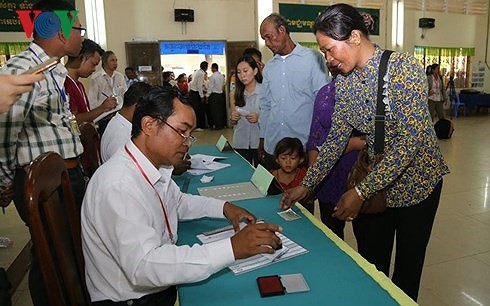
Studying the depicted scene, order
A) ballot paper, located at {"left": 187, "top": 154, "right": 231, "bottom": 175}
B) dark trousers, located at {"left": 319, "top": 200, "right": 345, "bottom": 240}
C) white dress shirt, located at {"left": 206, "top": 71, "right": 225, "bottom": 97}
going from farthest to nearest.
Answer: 1. white dress shirt, located at {"left": 206, "top": 71, "right": 225, "bottom": 97}
2. ballot paper, located at {"left": 187, "top": 154, "right": 231, "bottom": 175}
3. dark trousers, located at {"left": 319, "top": 200, "right": 345, "bottom": 240}

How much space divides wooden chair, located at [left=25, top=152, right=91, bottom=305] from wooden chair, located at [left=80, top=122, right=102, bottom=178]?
4.17 ft

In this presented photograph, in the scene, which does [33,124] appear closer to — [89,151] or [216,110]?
[89,151]

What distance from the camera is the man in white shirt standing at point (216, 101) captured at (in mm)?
8896

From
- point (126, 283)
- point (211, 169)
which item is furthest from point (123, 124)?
point (126, 283)

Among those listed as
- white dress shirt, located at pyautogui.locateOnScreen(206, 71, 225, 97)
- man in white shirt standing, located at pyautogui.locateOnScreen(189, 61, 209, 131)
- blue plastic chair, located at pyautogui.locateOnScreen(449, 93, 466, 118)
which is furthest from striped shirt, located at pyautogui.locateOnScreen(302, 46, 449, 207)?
blue plastic chair, located at pyautogui.locateOnScreen(449, 93, 466, 118)

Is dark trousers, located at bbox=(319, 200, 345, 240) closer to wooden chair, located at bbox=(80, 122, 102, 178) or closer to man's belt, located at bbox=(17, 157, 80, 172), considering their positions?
man's belt, located at bbox=(17, 157, 80, 172)

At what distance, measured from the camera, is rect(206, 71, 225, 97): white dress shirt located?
8859mm

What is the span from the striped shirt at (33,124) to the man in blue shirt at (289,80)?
1303 millimetres

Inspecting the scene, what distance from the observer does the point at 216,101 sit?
9.05m

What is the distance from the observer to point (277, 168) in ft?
8.59

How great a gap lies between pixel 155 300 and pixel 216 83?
7.97 meters

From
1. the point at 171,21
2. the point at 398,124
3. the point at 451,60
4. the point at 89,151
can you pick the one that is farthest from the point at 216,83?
the point at 398,124

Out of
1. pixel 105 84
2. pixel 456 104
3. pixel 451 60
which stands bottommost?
pixel 456 104

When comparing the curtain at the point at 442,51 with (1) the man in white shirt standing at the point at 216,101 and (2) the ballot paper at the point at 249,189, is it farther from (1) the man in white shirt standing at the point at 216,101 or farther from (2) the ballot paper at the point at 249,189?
(2) the ballot paper at the point at 249,189
